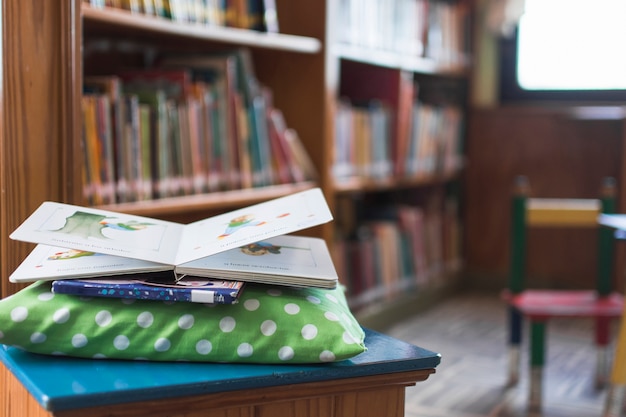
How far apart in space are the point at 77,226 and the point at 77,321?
14 cm

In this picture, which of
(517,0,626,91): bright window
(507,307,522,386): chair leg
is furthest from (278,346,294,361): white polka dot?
(517,0,626,91): bright window

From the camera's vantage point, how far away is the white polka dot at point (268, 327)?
3.09ft

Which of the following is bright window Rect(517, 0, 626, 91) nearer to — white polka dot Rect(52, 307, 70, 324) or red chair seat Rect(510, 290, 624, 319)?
red chair seat Rect(510, 290, 624, 319)

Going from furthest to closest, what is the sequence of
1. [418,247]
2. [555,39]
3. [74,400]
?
[555,39] → [418,247] → [74,400]

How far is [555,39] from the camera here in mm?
3811

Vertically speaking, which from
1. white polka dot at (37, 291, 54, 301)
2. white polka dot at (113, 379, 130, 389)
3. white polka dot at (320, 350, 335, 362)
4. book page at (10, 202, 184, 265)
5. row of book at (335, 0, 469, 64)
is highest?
row of book at (335, 0, 469, 64)

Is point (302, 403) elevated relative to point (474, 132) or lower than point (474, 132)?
lower

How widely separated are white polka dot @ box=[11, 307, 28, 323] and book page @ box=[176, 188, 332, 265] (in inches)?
7.0

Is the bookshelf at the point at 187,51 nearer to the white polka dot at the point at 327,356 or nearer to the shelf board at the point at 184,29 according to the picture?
Answer: the shelf board at the point at 184,29

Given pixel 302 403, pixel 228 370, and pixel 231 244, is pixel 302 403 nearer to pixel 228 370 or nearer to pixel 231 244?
pixel 228 370

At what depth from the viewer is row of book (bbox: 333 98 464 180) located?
9.56ft

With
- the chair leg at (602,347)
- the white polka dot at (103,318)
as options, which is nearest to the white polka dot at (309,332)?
the white polka dot at (103,318)

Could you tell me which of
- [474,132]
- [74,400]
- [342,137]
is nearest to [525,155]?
[474,132]

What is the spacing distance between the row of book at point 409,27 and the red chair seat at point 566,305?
1.05m
